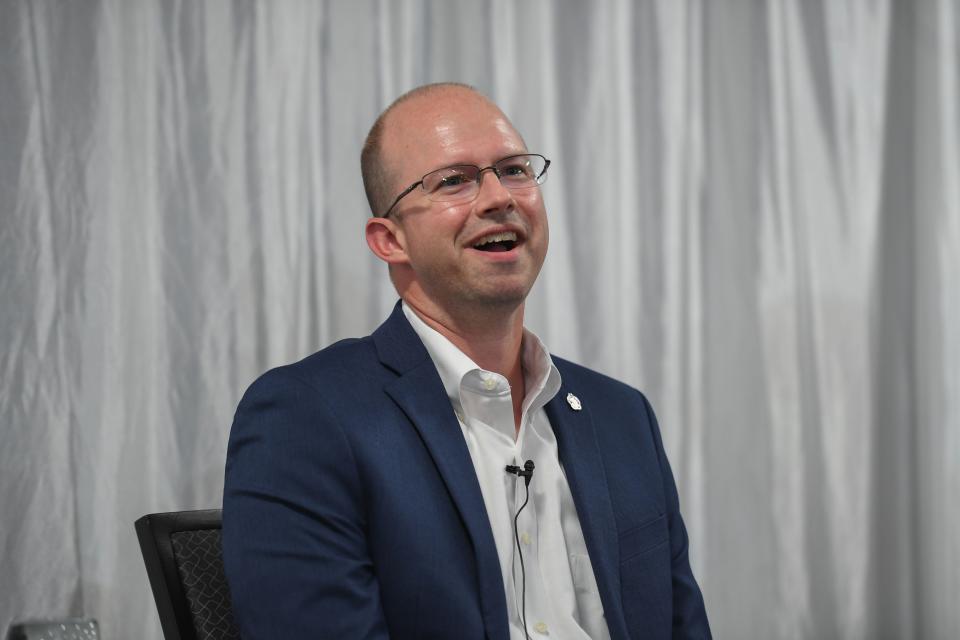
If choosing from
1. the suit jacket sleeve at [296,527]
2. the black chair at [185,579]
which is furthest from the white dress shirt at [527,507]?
the black chair at [185,579]

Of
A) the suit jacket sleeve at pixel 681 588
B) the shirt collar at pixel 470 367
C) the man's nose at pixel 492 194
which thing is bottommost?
the suit jacket sleeve at pixel 681 588

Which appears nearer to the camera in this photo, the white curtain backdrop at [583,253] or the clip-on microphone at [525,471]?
the clip-on microphone at [525,471]

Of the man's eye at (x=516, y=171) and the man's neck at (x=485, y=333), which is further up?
the man's eye at (x=516, y=171)

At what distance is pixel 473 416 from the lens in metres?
1.67

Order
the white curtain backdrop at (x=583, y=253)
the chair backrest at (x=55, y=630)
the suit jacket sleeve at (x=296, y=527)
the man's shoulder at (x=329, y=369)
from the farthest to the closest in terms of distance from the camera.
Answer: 1. the white curtain backdrop at (x=583, y=253)
2. the man's shoulder at (x=329, y=369)
3. the suit jacket sleeve at (x=296, y=527)
4. the chair backrest at (x=55, y=630)

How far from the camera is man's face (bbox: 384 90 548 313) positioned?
1661 millimetres

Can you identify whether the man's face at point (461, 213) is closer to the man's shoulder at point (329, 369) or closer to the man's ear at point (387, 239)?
the man's ear at point (387, 239)

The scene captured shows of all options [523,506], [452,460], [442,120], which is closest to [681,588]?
[523,506]

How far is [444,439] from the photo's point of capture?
1552 mm

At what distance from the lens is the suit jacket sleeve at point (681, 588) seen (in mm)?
1760

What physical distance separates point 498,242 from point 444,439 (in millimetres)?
365

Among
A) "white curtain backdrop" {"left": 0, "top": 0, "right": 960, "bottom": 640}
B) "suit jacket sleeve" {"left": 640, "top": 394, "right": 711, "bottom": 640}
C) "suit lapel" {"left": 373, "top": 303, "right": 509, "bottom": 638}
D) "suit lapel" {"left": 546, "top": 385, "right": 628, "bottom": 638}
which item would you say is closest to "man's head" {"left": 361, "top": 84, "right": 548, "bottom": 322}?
"suit lapel" {"left": 373, "top": 303, "right": 509, "bottom": 638}

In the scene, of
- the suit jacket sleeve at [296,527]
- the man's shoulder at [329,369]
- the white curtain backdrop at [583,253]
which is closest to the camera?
the suit jacket sleeve at [296,527]

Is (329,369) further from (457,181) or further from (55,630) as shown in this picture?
(55,630)
